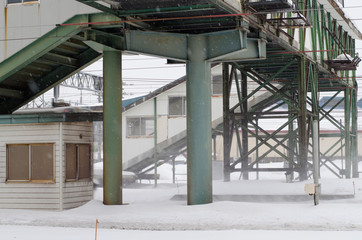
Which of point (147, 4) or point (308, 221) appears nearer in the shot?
point (308, 221)

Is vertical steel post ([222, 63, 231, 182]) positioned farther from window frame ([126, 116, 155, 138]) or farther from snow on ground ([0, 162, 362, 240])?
window frame ([126, 116, 155, 138])

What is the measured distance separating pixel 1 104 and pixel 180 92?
1653 centimetres

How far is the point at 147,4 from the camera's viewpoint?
18.0 metres

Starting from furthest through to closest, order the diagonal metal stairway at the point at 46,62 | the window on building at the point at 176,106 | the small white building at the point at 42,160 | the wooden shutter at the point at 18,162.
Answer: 1. the window on building at the point at 176,106
2. the wooden shutter at the point at 18,162
3. the diagonal metal stairway at the point at 46,62
4. the small white building at the point at 42,160

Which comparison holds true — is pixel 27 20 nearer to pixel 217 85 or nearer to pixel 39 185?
pixel 39 185

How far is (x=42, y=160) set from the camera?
20469 millimetres

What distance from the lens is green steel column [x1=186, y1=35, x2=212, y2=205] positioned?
19547mm

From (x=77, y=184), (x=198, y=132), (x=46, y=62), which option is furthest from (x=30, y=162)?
(x=198, y=132)

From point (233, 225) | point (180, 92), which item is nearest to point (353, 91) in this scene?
point (180, 92)

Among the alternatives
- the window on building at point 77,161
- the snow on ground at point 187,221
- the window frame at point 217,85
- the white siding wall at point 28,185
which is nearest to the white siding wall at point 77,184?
the window on building at point 77,161

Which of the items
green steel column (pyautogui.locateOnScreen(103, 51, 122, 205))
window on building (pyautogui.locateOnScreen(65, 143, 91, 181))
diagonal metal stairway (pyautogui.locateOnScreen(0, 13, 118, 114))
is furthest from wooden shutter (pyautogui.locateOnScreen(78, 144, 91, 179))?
diagonal metal stairway (pyautogui.locateOnScreen(0, 13, 118, 114))

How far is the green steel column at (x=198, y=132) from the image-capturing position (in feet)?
64.1

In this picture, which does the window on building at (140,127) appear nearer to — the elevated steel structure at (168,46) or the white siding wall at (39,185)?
the elevated steel structure at (168,46)

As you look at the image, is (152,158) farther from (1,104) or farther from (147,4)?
(147,4)
